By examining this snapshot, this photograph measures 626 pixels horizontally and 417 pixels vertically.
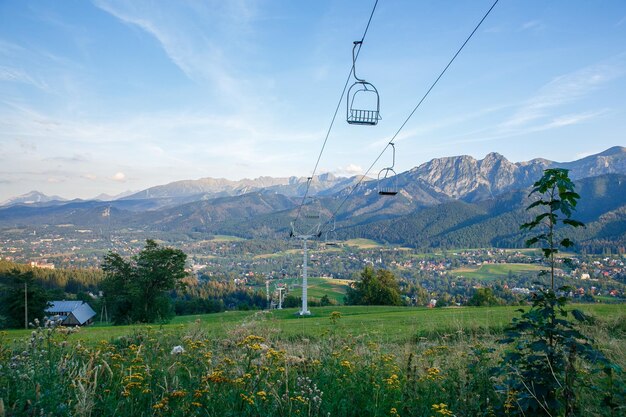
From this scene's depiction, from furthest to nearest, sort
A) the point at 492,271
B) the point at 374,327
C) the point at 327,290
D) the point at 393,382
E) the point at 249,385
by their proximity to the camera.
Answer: the point at 492,271 → the point at 327,290 → the point at 374,327 → the point at 393,382 → the point at 249,385

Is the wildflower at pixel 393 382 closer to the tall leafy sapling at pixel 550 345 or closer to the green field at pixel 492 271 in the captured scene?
the tall leafy sapling at pixel 550 345

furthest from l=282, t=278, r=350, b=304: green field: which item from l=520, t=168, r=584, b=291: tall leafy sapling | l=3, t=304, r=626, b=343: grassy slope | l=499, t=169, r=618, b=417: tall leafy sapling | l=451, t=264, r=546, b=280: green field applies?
l=520, t=168, r=584, b=291: tall leafy sapling

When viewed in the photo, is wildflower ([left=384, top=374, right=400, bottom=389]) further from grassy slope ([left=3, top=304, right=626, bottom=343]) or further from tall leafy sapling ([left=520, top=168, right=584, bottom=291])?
grassy slope ([left=3, top=304, right=626, bottom=343])

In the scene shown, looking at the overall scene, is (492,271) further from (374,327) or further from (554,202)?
(554,202)

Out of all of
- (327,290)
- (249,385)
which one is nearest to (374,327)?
(249,385)

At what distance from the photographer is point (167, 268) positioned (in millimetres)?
35094

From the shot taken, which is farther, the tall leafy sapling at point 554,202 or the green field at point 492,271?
the green field at point 492,271

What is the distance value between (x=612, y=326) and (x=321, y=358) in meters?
9.51

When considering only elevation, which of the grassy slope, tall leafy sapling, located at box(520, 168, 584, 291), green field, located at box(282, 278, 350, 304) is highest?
tall leafy sapling, located at box(520, 168, 584, 291)

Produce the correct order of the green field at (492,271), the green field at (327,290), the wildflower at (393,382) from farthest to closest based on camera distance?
the green field at (492,271), the green field at (327,290), the wildflower at (393,382)

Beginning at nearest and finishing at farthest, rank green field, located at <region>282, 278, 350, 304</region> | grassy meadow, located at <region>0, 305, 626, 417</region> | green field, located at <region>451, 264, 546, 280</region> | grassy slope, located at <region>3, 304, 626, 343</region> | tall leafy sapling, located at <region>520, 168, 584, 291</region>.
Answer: grassy meadow, located at <region>0, 305, 626, 417</region> → tall leafy sapling, located at <region>520, 168, 584, 291</region> → grassy slope, located at <region>3, 304, 626, 343</region> → green field, located at <region>282, 278, 350, 304</region> → green field, located at <region>451, 264, 546, 280</region>

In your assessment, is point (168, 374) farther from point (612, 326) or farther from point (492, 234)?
point (492, 234)

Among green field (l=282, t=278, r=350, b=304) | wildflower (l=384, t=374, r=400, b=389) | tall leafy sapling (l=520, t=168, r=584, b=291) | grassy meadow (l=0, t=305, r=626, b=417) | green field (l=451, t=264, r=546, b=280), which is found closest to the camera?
grassy meadow (l=0, t=305, r=626, b=417)

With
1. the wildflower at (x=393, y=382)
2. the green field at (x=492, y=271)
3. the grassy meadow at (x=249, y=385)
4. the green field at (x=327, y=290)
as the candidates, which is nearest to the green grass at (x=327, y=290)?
the green field at (x=327, y=290)
